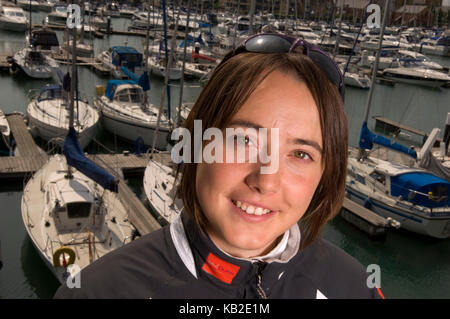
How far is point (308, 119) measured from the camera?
154 cm

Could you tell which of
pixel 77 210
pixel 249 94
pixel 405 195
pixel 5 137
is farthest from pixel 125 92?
pixel 249 94

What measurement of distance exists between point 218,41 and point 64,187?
36.1m

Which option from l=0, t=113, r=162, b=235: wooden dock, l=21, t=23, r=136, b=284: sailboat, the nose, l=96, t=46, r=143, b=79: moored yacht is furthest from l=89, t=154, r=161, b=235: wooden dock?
l=96, t=46, r=143, b=79: moored yacht

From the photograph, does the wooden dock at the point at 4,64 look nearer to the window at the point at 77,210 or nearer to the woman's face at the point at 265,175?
the window at the point at 77,210

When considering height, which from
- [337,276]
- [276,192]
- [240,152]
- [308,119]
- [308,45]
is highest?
[308,45]

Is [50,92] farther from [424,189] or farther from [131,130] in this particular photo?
[424,189]

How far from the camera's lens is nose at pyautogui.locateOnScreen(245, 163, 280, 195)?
4.76 feet

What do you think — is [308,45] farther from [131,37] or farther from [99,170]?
[131,37]

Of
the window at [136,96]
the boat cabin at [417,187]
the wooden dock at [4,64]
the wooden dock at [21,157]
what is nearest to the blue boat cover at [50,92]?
the wooden dock at [21,157]

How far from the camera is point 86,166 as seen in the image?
11.3 meters

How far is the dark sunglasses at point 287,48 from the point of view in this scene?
163cm

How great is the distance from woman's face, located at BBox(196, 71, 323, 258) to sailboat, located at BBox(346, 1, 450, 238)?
47.6 feet
